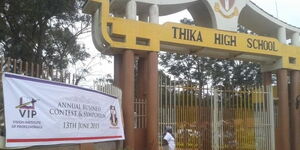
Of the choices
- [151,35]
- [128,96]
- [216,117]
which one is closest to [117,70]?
[128,96]

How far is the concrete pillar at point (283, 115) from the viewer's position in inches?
564

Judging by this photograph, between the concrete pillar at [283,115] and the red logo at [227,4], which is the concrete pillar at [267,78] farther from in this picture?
the red logo at [227,4]

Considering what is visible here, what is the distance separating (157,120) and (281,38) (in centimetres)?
625

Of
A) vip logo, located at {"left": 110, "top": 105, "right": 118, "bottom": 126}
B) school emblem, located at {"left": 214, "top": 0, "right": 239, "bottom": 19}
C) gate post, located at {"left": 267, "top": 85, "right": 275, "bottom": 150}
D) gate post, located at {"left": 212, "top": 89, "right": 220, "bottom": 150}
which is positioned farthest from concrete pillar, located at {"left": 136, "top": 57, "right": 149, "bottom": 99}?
gate post, located at {"left": 267, "top": 85, "right": 275, "bottom": 150}

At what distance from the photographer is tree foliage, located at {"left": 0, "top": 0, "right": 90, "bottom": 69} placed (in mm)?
17375

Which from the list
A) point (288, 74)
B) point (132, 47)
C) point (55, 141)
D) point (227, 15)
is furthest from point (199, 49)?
point (55, 141)

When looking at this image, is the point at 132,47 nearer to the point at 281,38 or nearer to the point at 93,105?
the point at 93,105

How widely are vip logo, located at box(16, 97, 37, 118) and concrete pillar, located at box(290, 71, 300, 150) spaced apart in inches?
432

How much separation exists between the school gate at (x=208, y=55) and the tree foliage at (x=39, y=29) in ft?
18.1

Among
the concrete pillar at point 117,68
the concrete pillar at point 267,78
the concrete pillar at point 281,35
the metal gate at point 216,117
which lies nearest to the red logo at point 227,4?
the concrete pillar at point 281,35

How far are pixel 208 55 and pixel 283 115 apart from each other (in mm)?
3419

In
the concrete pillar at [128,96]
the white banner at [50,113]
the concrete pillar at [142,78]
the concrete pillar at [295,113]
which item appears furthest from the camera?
the concrete pillar at [295,113]

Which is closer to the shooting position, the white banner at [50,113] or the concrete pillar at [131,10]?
the white banner at [50,113]

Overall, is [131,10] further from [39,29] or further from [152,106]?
[39,29]
